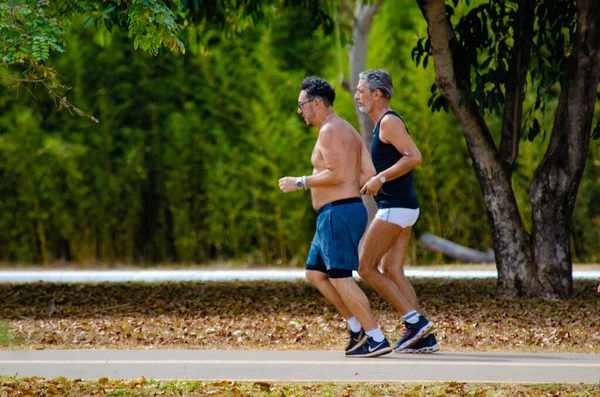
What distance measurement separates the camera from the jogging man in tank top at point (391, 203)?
25.6ft

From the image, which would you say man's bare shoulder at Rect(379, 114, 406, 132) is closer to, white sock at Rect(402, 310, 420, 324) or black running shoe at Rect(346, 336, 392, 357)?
white sock at Rect(402, 310, 420, 324)

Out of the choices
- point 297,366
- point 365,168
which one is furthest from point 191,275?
point 297,366

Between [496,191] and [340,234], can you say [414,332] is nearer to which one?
[340,234]

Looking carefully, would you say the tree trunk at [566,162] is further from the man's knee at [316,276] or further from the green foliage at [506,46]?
the man's knee at [316,276]

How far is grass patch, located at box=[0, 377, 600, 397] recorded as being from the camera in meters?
Answer: 6.08

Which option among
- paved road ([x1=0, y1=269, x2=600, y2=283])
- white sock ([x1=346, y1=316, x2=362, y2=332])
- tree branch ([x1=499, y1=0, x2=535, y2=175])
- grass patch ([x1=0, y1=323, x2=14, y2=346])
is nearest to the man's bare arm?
white sock ([x1=346, y1=316, x2=362, y2=332])

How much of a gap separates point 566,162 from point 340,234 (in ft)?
15.8

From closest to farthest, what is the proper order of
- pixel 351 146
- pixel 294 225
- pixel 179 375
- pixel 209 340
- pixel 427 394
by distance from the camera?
pixel 427 394 → pixel 179 375 → pixel 351 146 → pixel 209 340 → pixel 294 225

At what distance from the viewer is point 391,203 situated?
25.7 feet

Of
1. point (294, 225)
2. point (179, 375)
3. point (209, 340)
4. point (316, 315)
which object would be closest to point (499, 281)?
point (316, 315)

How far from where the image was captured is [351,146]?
7.61m

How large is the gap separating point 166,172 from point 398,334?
1097 cm

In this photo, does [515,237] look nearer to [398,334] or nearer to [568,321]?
[568,321]

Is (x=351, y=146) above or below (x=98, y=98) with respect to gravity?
below
